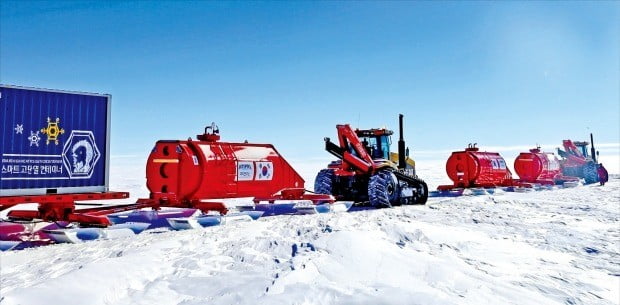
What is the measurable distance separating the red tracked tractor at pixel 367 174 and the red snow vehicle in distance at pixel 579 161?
22.7m

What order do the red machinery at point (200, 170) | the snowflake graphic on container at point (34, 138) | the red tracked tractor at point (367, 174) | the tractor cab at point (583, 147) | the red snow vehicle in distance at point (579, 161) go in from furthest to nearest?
the tractor cab at point (583, 147), the red snow vehicle in distance at point (579, 161), the red tracked tractor at point (367, 174), the red machinery at point (200, 170), the snowflake graphic on container at point (34, 138)

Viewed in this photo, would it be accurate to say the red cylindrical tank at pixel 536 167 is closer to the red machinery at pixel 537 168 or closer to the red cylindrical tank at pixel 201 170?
the red machinery at pixel 537 168

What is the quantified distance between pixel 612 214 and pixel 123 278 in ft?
42.4

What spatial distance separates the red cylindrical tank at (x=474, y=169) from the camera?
840 inches

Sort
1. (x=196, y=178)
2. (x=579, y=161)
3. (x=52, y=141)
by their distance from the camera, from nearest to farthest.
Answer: (x=52, y=141) → (x=196, y=178) → (x=579, y=161)

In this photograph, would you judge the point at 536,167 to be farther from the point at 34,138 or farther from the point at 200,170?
the point at 34,138

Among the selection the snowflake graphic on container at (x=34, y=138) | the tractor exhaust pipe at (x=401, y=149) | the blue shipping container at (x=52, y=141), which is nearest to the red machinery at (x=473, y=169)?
the tractor exhaust pipe at (x=401, y=149)

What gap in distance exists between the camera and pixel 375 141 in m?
15.4

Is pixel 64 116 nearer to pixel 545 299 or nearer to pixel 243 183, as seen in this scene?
pixel 243 183

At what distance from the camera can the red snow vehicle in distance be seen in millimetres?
31033

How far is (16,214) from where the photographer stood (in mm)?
9219

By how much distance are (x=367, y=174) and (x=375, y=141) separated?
1.62 m

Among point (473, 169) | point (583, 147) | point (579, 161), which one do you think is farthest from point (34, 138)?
point (583, 147)

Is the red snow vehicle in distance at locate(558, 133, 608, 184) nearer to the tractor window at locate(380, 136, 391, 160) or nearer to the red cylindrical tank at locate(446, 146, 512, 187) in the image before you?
the red cylindrical tank at locate(446, 146, 512, 187)
